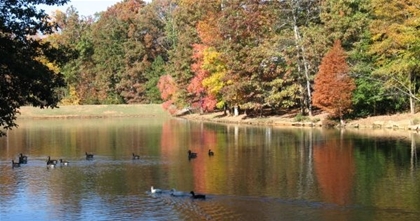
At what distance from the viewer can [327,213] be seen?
18.3 m

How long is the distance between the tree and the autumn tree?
115ft

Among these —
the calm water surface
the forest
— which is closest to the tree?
the calm water surface

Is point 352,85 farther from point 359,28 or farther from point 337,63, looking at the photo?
point 359,28

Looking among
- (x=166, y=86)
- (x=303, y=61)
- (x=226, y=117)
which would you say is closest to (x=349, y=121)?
(x=303, y=61)

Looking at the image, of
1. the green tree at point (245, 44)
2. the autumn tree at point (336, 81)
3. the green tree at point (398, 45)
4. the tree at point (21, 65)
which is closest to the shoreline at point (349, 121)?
the green tree at point (398, 45)

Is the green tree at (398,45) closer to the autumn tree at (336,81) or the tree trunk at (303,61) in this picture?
the autumn tree at (336,81)

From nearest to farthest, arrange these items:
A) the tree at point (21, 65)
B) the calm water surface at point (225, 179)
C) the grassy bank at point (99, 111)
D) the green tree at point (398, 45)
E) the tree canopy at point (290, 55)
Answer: the tree at point (21, 65) → the calm water surface at point (225, 179) → the green tree at point (398, 45) → the tree canopy at point (290, 55) → the grassy bank at point (99, 111)

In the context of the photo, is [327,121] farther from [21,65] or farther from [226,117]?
[21,65]

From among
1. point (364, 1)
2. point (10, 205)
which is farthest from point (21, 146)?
point (364, 1)

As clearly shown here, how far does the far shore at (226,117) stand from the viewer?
1867 inches

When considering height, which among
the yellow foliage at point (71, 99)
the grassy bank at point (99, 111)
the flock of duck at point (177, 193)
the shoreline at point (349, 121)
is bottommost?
the flock of duck at point (177, 193)

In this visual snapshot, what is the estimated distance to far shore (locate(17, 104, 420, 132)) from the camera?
47416mm

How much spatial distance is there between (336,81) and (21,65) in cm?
3691

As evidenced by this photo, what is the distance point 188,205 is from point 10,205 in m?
6.35
